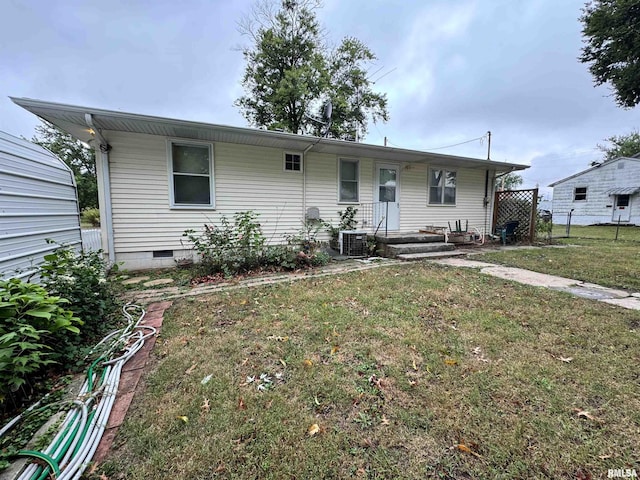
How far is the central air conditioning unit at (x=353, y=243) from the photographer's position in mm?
6996

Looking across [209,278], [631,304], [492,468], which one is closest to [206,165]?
[209,278]

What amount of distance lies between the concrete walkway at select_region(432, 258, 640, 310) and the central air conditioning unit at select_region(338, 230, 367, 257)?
1893 mm

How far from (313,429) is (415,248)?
6052mm

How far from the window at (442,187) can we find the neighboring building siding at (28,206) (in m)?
9.14

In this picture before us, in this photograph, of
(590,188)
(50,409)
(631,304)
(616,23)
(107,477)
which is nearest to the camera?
(107,477)

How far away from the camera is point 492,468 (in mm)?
1354

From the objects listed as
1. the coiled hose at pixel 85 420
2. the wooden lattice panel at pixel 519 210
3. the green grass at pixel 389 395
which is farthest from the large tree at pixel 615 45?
the coiled hose at pixel 85 420

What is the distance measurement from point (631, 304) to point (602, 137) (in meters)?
45.7

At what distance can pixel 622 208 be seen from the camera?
683 inches

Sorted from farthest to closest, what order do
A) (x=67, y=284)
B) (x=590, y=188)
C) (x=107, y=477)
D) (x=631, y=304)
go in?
(x=590, y=188) → (x=631, y=304) → (x=67, y=284) → (x=107, y=477)

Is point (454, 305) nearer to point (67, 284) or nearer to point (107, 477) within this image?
point (107, 477)

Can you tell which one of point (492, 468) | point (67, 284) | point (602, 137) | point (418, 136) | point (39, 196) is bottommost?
point (492, 468)

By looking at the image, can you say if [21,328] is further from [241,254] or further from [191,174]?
[191,174]

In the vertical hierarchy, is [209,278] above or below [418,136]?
below
